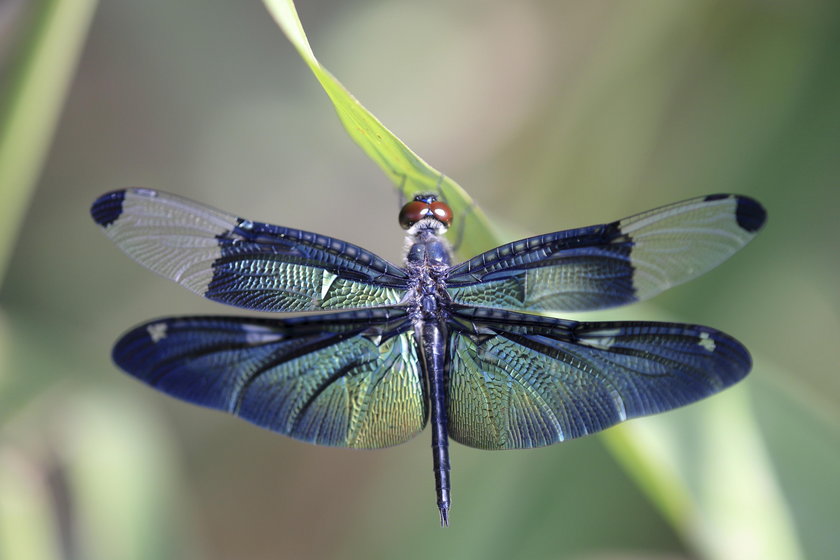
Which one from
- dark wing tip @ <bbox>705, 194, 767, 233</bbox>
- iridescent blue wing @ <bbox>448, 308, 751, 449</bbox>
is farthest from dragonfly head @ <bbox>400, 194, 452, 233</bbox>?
dark wing tip @ <bbox>705, 194, 767, 233</bbox>

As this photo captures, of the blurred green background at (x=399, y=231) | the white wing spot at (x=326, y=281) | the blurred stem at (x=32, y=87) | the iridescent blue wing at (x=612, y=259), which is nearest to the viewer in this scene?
the blurred stem at (x=32, y=87)

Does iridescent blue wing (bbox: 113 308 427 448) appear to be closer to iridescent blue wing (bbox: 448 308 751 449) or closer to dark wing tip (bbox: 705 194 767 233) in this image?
iridescent blue wing (bbox: 448 308 751 449)

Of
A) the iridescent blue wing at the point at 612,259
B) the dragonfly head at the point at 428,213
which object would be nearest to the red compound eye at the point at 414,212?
the dragonfly head at the point at 428,213

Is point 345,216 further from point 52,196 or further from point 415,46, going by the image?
point 52,196

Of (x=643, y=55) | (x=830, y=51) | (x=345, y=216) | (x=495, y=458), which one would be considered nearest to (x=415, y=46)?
(x=345, y=216)

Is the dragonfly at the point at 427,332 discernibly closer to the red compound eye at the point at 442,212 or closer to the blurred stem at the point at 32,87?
the red compound eye at the point at 442,212
